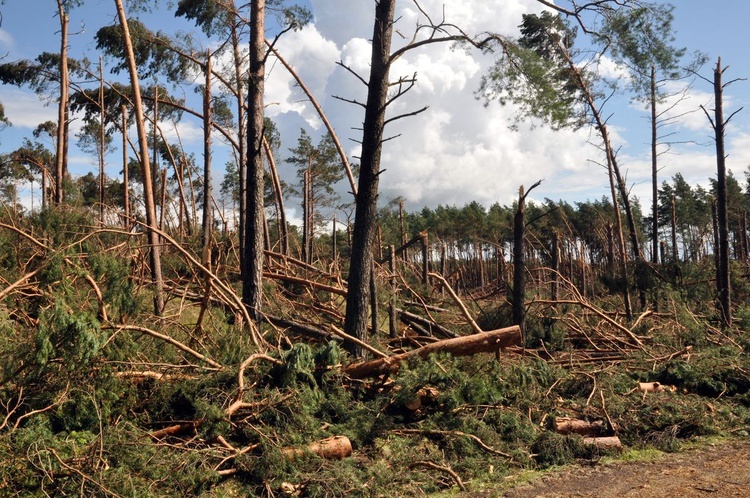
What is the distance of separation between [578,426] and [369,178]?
12.8 feet

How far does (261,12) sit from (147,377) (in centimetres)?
665

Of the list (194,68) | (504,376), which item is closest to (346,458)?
(504,376)

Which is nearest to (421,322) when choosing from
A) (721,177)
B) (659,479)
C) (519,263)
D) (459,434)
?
(519,263)

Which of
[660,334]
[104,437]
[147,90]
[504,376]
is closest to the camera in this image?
[104,437]

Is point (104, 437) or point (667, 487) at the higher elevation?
point (104, 437)

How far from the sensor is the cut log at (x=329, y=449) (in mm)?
5081

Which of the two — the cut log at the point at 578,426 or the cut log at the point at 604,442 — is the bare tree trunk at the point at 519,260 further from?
the cut log at the point at 604,442

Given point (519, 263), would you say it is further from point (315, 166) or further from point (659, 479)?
point (315, 166)

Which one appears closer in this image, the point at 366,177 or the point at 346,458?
the point at 346,458

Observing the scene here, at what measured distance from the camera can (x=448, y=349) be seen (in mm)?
6984

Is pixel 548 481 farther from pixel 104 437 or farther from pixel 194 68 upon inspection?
pixel 194 68

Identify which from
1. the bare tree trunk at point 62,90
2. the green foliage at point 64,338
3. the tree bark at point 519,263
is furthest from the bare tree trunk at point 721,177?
the bare tree trunk at point 62,90

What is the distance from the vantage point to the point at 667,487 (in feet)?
16.7

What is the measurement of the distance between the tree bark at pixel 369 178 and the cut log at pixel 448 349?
3.60 feet
